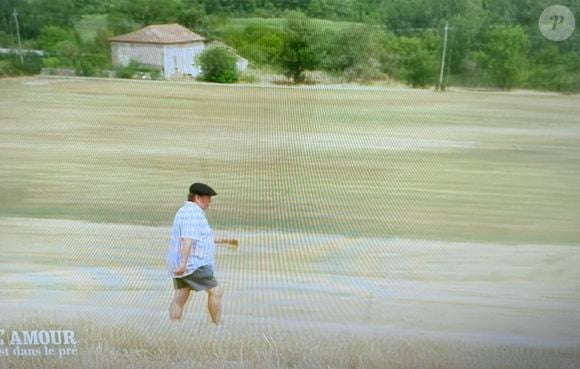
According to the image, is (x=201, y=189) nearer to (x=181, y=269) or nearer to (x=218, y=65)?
(x=181, y=269)

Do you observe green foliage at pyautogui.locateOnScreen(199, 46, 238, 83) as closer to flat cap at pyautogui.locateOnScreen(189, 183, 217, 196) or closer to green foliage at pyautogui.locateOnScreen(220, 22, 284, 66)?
green foliage at pyautogui.locateOnScreen(220, 22, 284, 66)

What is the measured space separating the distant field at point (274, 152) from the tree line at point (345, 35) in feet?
0.35

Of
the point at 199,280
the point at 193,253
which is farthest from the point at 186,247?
the point at 199,280

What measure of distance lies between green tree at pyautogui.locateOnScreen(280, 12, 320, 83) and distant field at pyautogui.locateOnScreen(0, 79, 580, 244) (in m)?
0.10

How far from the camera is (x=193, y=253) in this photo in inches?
93.0

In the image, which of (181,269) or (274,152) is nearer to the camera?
(181,269)

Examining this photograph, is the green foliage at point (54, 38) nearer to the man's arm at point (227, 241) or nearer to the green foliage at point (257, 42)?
the green foliage at point (257, 42)

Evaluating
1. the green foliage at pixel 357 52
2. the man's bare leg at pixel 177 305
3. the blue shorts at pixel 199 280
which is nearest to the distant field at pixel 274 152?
the green foliage at pixel 357 52

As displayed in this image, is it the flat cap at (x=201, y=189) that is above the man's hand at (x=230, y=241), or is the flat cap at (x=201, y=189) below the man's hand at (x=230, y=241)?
above

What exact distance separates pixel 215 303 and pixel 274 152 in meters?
0.72

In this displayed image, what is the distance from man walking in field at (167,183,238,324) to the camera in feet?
7.74

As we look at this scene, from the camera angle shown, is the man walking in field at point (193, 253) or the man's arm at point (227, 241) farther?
the man's arm at point (227, 241)

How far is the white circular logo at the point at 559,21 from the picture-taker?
2336mm

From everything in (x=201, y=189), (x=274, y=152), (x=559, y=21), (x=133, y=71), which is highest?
(x=559, y=21)
